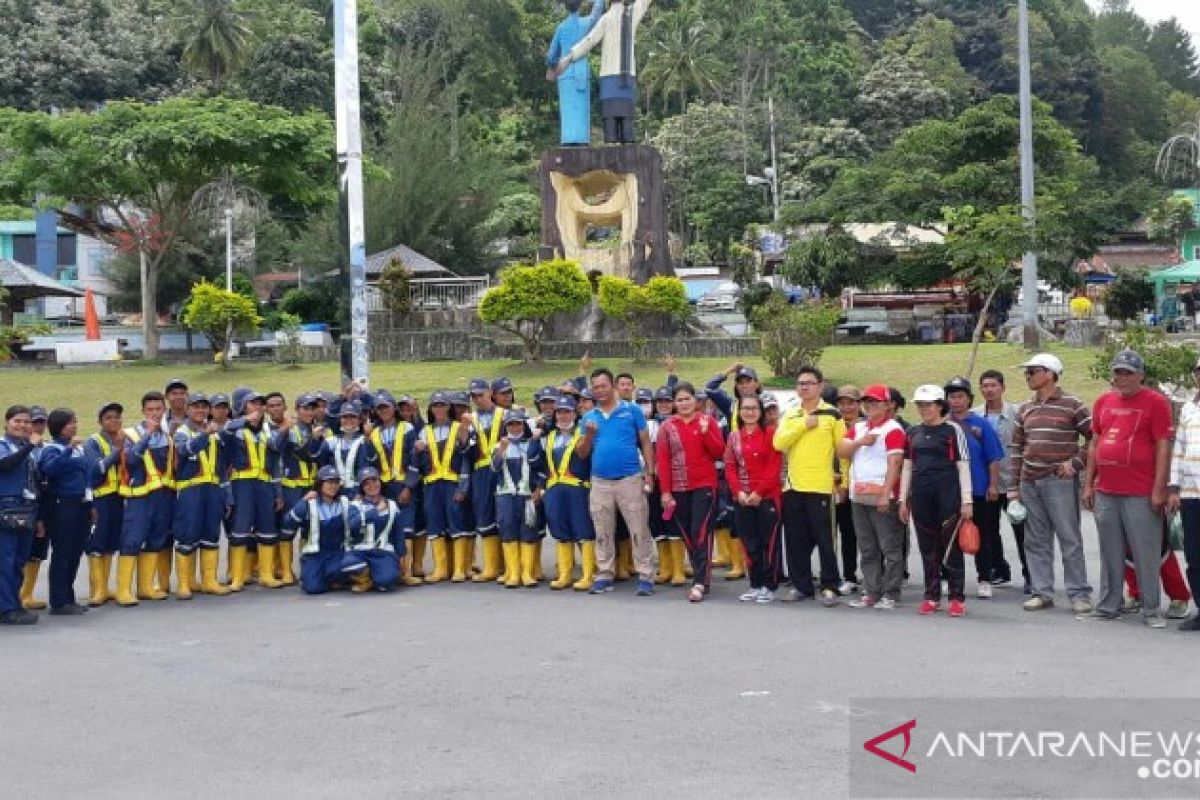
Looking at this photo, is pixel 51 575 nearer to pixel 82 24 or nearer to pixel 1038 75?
pixel 82 24

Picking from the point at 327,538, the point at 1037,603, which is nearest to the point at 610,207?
the point at 327,538

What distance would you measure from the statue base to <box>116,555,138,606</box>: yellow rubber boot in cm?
2254

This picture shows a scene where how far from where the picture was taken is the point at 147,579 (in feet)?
41.1

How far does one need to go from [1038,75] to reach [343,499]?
232ft

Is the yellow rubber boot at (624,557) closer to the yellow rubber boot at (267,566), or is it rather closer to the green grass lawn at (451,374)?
the yellow rubber boot at (267,566)

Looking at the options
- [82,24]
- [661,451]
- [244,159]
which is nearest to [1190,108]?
[82,24]

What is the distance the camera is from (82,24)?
65.0 meters

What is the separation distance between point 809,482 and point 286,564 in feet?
15.0

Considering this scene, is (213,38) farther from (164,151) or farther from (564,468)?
(564,468)

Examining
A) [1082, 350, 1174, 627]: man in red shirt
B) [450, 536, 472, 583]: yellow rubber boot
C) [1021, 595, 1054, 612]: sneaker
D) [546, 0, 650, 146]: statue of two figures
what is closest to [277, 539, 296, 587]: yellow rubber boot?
[450, 536, 472, 583]: yellow rubber boot

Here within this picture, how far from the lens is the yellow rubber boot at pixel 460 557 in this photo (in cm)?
1304

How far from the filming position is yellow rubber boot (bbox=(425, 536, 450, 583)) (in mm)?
13078

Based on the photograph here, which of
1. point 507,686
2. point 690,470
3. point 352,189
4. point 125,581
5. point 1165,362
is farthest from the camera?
point 1165,362

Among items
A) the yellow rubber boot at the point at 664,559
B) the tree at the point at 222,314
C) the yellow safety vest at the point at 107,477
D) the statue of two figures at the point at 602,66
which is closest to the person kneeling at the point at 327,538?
the yellow safety vest at the point at 107,477
